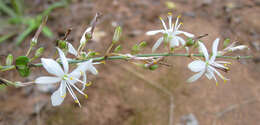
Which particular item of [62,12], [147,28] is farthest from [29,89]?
[147,28]

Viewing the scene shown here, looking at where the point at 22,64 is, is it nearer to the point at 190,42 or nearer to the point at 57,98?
the point at 57,98

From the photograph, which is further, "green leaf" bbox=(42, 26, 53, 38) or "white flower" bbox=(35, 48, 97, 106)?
"green leaf" bbox=(42, 26, 53, 38)

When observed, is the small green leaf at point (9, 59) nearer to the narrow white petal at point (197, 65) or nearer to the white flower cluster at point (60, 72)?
the white flower cluster at point (60, 72)

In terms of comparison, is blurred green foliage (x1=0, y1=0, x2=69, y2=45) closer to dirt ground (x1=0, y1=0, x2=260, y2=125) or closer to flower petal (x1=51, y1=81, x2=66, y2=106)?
dirt ground (x1=0, y1=0, x2=260, y2=125)

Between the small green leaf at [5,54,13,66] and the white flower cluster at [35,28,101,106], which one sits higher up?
the small green leaf at [5,54,13,66]

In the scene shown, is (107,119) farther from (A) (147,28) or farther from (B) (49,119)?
(A) (147,28)

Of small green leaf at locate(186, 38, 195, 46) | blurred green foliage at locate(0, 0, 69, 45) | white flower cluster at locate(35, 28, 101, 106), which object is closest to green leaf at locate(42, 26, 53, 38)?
blurred green foliage at locate(0, 0, 69, 45)

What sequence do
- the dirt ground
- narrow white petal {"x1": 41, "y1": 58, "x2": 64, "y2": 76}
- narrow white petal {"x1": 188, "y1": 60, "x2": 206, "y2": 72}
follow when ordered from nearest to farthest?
narrow white petal {"x1": 41, "y1": 58, "x2": 64, "y2": 76}, narrow white petal {"x1": 188, "y1": 60, "x2": 206, "y2": 72}, the dirt ground

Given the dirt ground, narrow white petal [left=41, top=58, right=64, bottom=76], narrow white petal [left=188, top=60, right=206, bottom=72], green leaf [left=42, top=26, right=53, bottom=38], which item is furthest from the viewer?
green leaf [left=42, top=26, right=53, bottom=38]
